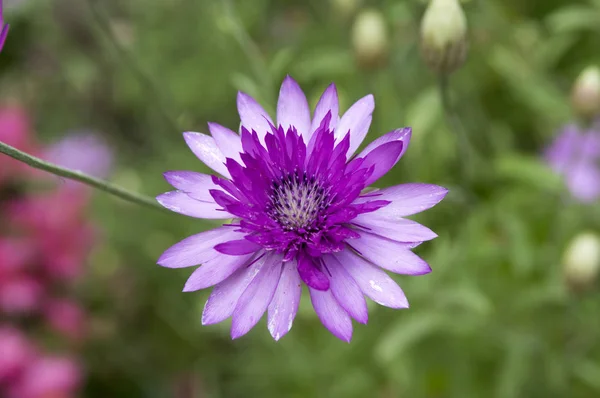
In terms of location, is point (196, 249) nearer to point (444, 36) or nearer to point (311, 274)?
point (311, 274)

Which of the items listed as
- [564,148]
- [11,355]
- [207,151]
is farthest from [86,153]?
[207,151]

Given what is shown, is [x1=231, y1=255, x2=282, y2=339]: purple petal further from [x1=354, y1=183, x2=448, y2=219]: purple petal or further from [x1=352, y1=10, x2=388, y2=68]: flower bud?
[x1=352, y1=10, x2=388, y2=68]: flower bud

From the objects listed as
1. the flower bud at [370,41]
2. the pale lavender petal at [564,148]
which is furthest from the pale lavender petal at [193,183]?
the pale lavender petal at [564,148]

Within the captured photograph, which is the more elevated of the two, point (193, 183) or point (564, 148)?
point (193, 183)

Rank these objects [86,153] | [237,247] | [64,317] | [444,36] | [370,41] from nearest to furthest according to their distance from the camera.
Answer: [237,247] → [444,36] → [370,41] → [64,317] → [86,153]

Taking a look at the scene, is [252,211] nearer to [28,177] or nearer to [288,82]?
[288,82]

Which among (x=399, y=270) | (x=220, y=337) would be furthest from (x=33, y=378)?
(x=399, y=270)

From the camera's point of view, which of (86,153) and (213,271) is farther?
(86,153)
